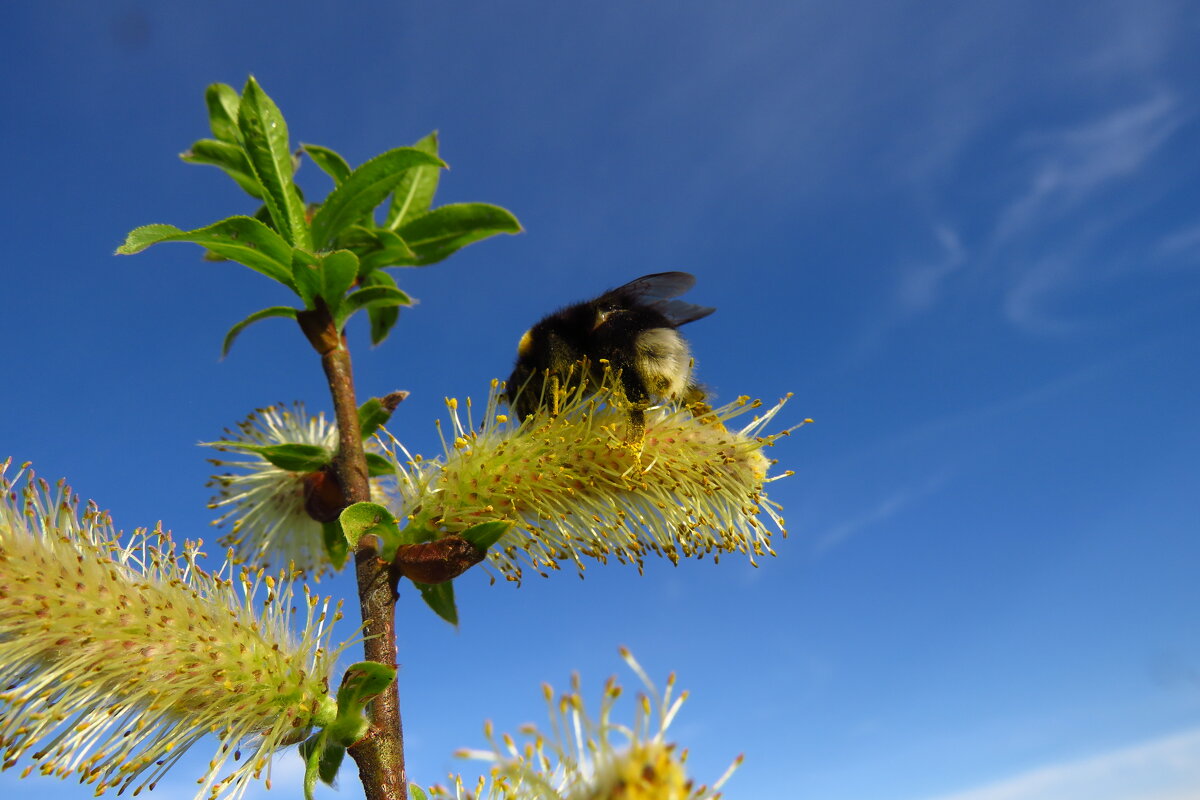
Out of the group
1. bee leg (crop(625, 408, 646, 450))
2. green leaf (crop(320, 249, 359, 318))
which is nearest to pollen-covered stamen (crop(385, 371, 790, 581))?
bee leg (crop(625, 408, 646, 450))

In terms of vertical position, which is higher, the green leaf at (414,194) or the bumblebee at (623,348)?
the green leaf at (414,194)

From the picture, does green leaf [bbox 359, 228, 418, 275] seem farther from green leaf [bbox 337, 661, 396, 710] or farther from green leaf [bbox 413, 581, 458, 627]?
green leaf [bbox 337, 661, 396, 710]

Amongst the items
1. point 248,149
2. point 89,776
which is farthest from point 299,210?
point 89,776

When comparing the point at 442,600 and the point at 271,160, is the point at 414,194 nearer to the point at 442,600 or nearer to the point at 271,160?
the point at 271,160

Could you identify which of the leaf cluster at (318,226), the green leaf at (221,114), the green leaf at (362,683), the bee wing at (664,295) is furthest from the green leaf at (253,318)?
the green leaf at (362,683)

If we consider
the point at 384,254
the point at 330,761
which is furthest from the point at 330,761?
the point at 384,254

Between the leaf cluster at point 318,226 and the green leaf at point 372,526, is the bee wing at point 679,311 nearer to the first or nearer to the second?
the leaf cluster at point 318,226
